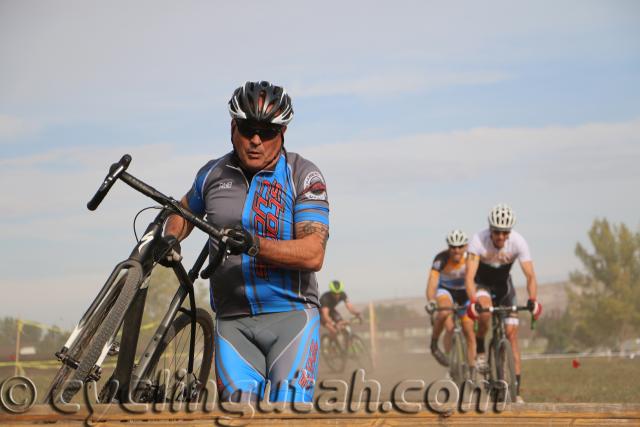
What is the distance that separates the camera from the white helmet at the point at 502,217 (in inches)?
482

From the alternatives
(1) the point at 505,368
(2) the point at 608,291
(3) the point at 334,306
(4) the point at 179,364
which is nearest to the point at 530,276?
(1) the point at 505,368

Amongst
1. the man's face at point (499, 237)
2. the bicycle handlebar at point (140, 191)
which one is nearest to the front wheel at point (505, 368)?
the man's face at point (499, 237)

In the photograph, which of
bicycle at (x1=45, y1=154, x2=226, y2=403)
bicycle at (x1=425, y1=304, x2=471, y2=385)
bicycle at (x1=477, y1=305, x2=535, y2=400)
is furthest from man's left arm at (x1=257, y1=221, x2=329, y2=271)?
bicycle at (x1=425, y1=304, x2=471, y2=385)

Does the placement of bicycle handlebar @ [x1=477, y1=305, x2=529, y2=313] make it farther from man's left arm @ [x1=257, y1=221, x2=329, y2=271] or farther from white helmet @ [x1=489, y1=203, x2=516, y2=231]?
man's left arm @ [x1=257, y1=221, x2=329, y2=271]

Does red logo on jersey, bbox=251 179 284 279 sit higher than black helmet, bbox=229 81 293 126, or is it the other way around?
black helmet, bbox=229 81 293 126

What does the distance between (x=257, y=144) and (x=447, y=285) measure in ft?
33.9

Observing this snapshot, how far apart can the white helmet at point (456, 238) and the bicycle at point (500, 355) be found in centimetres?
282

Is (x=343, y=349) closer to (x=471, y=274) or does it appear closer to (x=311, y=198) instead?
(x=471, y=274)

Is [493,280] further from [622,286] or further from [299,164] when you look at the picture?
[622,286]

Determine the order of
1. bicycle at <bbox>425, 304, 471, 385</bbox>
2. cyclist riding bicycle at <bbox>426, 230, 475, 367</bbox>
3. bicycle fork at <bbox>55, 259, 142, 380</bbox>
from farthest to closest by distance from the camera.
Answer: cyclist riding bicycle at <bbox>426, 230, 475, 367</bbox>, bicycle at <bbox>425, 304, 471, 385</bbox>, bicycle fork at <bbox>55, 259, 142, 380</bbox>

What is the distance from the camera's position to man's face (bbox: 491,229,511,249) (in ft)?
41.0

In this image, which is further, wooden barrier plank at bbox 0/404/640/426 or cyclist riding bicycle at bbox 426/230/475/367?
cyclist riding bicycle at bbox 426/230/475/367

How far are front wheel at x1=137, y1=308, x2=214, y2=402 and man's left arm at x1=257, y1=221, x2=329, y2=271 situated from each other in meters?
0.84

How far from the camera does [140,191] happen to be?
16.4 ft
